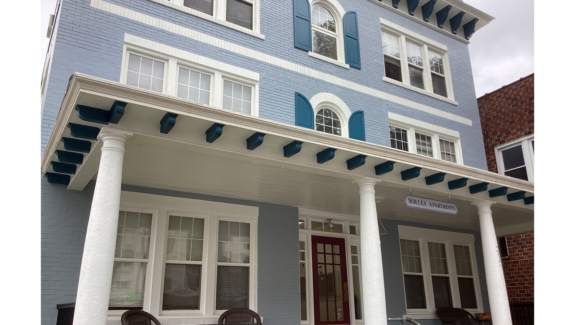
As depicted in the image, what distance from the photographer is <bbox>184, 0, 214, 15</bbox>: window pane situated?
27.6ft

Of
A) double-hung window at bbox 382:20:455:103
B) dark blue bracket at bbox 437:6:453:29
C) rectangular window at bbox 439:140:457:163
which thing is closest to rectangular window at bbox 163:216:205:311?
double-hung window at bbox 382:20:455:103

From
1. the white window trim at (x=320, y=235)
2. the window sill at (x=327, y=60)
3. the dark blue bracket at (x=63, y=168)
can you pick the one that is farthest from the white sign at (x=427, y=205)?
the dark blue bracket at (x=63, y=168)

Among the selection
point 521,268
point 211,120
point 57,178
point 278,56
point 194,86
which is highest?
point 278,56

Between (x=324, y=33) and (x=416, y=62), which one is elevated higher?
(x=416, y=62)

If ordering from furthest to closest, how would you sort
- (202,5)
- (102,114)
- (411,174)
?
(202,5) < (411,174) < (102,114)

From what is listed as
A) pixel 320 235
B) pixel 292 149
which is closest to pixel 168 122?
pixel 292 149

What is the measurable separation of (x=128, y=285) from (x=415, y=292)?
653 centimetres

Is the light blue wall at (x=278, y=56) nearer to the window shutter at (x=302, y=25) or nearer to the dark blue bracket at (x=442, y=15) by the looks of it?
the window shutter at (x=302, y=25)

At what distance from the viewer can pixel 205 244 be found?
7.61 m

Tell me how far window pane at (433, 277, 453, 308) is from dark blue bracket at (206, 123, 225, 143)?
302 inches

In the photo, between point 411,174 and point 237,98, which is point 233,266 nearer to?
point 237,98

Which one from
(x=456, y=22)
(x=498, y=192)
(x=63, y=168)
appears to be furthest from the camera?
(x=456, y=22)
